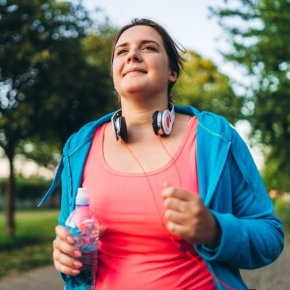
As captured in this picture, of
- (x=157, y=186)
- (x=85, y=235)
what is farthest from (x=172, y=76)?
(x=85, y=235)

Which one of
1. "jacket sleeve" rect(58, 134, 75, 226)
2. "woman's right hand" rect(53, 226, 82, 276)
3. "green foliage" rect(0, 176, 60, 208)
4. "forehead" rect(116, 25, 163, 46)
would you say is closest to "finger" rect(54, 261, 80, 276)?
"woman's right hand" rect(53, 226, 82, 276)

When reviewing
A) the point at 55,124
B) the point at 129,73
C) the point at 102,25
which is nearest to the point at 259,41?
the point at 102,25

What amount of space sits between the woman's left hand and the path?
612cm

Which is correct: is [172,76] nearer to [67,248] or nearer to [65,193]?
[65,193]

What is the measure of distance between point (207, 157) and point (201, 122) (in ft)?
0.58

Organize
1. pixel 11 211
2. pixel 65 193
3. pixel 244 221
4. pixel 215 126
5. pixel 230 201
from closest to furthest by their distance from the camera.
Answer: pixel 244 221 < pixel 230 201 < pixel 215 126 < pixel 65 193 < pixel 11 211

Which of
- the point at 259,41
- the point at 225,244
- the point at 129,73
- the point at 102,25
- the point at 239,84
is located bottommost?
the point at 225,244

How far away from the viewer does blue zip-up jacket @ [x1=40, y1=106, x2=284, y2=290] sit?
1.50 m

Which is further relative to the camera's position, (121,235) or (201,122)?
(201,122)

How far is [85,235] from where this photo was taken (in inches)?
66.5

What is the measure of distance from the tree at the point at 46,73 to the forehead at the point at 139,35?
9.41m

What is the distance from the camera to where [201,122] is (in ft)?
6.09

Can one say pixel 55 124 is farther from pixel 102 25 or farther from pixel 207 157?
pixel 207 157

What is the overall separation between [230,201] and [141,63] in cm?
63
